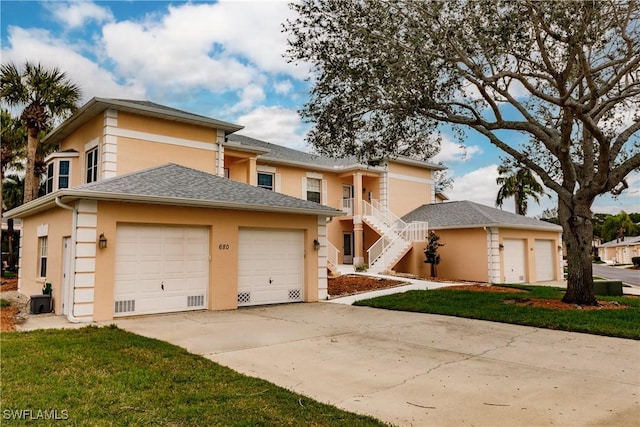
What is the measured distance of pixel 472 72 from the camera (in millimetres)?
11578

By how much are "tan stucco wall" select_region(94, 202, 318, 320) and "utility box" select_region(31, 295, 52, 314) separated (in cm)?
227

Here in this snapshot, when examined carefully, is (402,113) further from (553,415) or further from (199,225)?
(553,415)

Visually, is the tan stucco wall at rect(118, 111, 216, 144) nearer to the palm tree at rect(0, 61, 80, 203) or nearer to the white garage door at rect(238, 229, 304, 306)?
the white garage door at rect(238, 229, 304, 306)

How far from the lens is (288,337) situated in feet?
27.6

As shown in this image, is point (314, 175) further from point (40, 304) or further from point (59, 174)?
point (40, 304)

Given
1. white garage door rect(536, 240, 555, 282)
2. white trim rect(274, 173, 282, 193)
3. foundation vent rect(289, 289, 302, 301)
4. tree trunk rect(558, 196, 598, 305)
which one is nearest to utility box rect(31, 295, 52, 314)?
foundation vent rect(289, 289, 302, 301)

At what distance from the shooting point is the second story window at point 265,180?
22.5m

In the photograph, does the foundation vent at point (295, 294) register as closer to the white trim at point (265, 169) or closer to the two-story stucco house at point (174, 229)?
the two-story stucco house at point (174, 229)

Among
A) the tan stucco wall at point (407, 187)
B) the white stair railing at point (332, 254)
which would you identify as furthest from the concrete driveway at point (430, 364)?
the tan stucco wall at point (407, 187)

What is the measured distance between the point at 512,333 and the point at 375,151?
7184mm

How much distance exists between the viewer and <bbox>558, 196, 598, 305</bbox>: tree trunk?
12289mm

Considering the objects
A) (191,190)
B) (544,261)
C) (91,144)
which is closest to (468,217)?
(544,261)

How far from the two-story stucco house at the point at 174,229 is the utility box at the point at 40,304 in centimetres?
25

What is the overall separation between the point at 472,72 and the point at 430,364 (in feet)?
26.9
